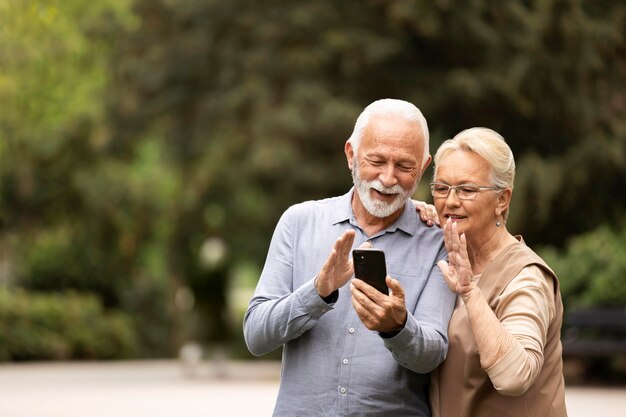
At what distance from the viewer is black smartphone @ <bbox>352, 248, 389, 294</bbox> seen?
3.88m

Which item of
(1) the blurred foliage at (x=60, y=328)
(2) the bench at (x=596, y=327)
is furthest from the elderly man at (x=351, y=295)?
(1) the blurred foliage at (x=60, y=328)

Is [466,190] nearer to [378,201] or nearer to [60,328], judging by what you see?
[378,201]

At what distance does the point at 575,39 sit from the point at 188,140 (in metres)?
6.83

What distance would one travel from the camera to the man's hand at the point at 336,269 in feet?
13.0

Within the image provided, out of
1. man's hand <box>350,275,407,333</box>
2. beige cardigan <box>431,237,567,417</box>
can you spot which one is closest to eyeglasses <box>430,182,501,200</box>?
beige cardigan <box>431,237,567,417</box>

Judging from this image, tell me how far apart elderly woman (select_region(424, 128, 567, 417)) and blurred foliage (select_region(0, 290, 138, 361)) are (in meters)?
19.7

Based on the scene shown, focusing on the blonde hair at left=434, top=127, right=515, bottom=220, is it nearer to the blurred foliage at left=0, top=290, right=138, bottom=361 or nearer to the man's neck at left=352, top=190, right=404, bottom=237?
the man's neck at left=352, top=190, right=404, bottom=237

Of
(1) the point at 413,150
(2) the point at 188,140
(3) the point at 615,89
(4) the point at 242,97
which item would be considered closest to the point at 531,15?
(3) the point at 615,89

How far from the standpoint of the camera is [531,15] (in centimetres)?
1870

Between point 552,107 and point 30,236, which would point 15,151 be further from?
point 552,107

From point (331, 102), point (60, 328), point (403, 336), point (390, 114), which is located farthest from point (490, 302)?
point (60, 328)

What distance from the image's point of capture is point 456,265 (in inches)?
160

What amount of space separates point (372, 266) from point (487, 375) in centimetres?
55

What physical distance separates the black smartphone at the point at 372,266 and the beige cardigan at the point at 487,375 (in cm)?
39
